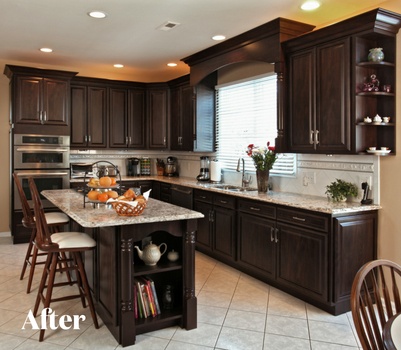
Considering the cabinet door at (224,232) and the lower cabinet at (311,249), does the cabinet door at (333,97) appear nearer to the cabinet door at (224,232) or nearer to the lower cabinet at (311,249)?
the lower cabinet at (311,249)

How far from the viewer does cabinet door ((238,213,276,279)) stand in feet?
12.8

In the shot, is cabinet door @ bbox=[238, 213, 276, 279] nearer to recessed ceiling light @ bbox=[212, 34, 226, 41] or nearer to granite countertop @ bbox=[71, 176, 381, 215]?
granite countertop @ bbox=[71, 176, 381, 215]

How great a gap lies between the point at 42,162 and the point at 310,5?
420cm

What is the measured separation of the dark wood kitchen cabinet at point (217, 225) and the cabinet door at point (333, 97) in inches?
51.6

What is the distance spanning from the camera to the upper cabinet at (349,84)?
3352 millimetres

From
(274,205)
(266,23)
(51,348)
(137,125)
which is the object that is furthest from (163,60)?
(51,348)

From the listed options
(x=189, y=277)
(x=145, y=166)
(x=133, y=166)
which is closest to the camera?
(x=189, y=277)


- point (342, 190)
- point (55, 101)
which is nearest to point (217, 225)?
point (342, 190)

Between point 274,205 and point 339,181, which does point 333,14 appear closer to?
point 339,181

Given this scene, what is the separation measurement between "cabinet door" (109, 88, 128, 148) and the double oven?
0.84 m

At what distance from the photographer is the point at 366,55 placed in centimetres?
343

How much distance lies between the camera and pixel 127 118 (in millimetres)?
6715

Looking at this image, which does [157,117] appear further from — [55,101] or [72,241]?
[72,241]

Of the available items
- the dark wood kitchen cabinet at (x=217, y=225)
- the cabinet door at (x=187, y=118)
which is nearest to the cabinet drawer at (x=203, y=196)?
the dark wood kitchen cabinet at (x=217, y=225)
